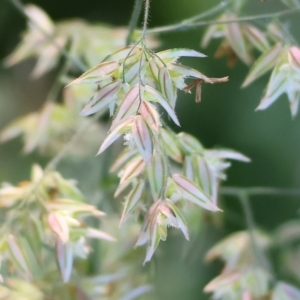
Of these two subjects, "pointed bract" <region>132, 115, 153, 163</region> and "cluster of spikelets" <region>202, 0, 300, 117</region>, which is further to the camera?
"cluster of spikelets" <region>202, 0, 300, 117</region>

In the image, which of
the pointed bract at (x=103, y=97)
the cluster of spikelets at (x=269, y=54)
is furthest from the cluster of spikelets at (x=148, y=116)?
the cluster of spikelets at (x=269, y=54)

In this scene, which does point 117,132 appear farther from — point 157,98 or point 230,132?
point 230,132

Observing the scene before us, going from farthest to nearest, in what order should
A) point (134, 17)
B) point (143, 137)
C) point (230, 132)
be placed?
1. point (230, 132)
2. point (134, 17)
3. point (143, 137)

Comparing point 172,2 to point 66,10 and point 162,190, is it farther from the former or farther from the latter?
point 162,190

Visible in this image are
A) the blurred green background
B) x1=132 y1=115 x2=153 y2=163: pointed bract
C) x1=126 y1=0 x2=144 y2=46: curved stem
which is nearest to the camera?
x1=132 y1=115 x2=153 y2=163: pointed bract

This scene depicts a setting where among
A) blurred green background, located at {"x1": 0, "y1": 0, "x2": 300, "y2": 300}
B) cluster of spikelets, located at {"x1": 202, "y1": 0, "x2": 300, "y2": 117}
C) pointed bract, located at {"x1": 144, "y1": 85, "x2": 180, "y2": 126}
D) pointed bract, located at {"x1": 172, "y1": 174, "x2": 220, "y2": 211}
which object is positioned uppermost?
blurred green background, located at {"x1": 0, "y1": 0, "x2": 300, "y2": 300}

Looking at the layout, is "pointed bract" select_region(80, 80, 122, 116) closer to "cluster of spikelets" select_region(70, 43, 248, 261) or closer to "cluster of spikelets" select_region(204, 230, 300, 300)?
"cluster of spikelets" select_region(70, 43, 248, 261)

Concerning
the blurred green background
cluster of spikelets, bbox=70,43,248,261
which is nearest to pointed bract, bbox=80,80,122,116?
cluster of spikelets, bbox=70,43,248,261

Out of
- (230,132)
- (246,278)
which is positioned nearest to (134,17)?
(246,278)

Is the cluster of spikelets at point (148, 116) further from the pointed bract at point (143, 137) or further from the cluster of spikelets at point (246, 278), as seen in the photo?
the cluster of spikelets at point (246, 278)
